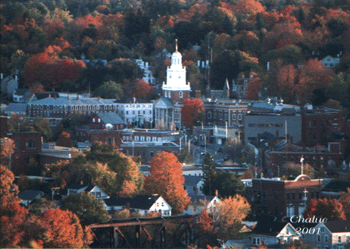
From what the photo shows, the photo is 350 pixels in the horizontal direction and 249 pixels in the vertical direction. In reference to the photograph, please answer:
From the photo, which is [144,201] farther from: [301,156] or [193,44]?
[193,44]

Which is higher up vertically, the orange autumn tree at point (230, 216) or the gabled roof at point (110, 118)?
the gabled roof at point (110, 118)

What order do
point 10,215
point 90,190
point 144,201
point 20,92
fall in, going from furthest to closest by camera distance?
1. point 20,92
2. point 90,190
3. point 144,201
4. point 10,215

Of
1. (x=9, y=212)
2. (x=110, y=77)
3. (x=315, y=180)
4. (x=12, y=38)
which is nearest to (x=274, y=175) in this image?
(x=315, y=180)

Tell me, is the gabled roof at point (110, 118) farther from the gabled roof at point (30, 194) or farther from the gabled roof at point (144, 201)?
the gabled roof at point (144, 201)

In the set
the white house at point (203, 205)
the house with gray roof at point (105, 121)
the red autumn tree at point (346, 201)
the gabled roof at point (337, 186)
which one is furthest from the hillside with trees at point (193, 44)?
the white house at point (203, 205)

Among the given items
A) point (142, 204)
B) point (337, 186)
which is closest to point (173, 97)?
point (337, 186)
